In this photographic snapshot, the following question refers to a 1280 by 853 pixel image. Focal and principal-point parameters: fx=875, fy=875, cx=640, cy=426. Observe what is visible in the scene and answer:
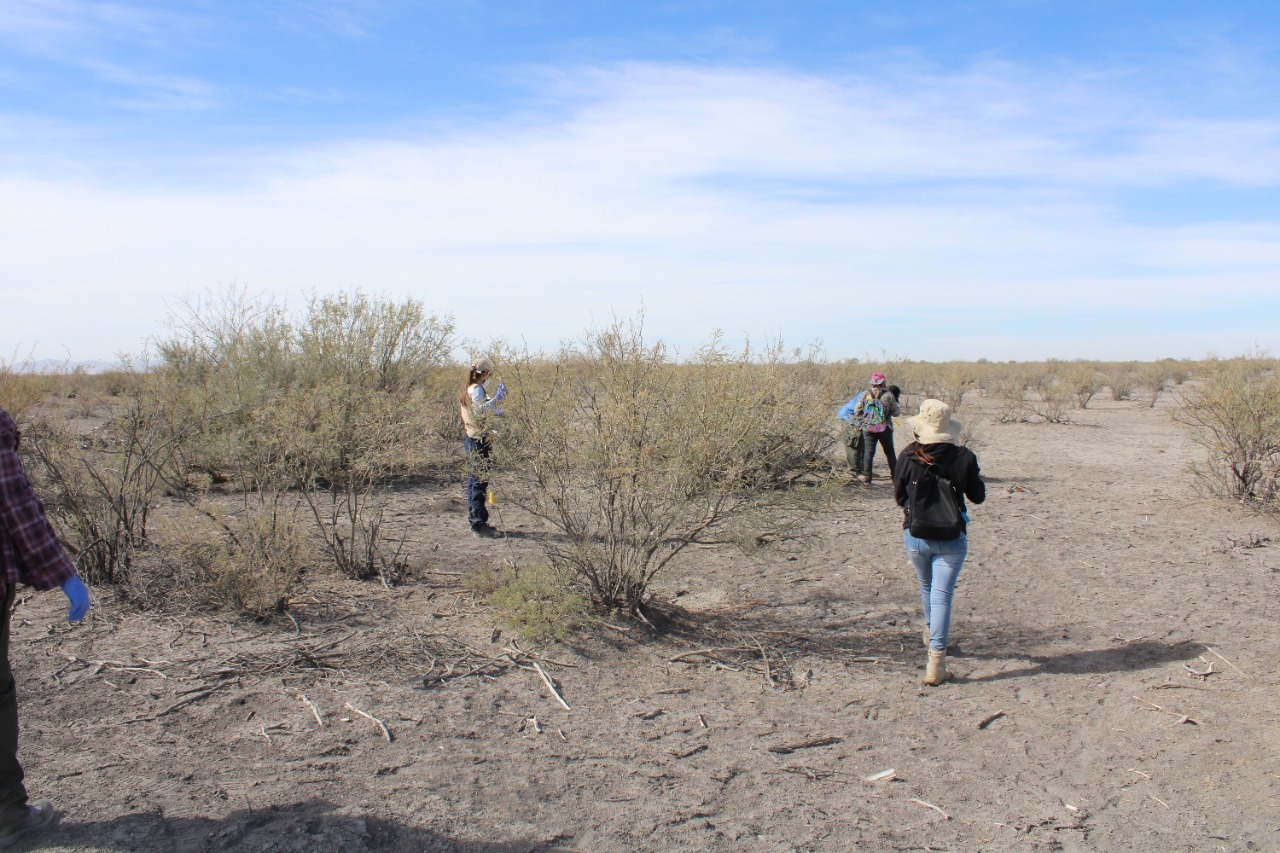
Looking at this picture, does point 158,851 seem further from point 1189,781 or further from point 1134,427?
point 1134,427

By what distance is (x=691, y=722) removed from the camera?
15.2 feet

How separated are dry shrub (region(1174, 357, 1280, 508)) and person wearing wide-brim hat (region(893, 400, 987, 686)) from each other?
6847 millimetres

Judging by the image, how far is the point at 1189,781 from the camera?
156 inches

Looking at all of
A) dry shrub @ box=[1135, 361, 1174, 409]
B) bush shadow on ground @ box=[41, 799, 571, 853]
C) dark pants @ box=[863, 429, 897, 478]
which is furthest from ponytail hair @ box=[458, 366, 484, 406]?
dry shrub @ box=[1135, 361, 1174, 409]

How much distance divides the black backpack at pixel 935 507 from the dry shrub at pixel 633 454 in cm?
90

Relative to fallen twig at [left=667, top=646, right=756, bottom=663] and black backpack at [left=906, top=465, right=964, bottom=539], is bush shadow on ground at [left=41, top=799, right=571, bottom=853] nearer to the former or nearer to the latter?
fallen twig at [left=667, top=646, right=756, bottom=663]

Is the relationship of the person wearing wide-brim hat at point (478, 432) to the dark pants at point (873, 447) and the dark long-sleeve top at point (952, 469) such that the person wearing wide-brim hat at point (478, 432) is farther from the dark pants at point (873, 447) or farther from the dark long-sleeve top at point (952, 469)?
the dark pants at point (873, 447)

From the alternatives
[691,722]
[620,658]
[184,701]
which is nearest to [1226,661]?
[691,722]

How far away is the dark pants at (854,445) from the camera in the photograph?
38.2 ft

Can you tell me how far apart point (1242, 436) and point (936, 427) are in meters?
7.28

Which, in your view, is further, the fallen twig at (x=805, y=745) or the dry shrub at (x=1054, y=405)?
the dry shrub at (x=1054, y=405)

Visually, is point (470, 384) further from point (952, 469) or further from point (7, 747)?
point (7, 747)

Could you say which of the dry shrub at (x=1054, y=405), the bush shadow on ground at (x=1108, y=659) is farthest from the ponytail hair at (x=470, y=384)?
the dry shrub at (x=1054, y=405)

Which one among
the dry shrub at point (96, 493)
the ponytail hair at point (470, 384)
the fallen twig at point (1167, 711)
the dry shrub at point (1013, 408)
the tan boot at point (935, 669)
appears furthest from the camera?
the dry shrub at point (1013, 408)
